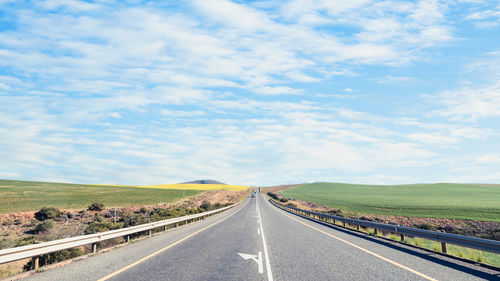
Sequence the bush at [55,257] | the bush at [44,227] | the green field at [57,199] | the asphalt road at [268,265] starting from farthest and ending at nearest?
the green field at [57,199] < the bush at [44,227] < the bush at [55,257] < the asphalt road at [268,265]

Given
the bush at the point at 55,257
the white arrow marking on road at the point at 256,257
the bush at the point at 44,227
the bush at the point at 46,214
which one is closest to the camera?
the white arrow marking on road at the point at 256,257

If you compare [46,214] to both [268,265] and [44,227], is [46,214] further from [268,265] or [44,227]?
[268,265]

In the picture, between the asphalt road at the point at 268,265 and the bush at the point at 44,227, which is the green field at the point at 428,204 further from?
the bush at the point at 44,227

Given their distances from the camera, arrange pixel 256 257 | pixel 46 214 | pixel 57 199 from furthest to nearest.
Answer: pixel 57 199
pixel 46 214
pixel 256 257

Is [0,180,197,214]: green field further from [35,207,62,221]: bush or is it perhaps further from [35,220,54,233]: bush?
[35,220,54,233]: bush

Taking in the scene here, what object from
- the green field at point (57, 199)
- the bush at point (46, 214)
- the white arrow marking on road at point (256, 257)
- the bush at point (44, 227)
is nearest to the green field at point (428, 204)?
the white arrow marking on road at point (256, 257)

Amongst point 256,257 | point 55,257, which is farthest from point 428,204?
point 55,257

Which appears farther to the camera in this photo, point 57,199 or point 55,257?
point 57,199

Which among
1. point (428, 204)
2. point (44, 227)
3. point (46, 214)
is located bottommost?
point (428, 204)

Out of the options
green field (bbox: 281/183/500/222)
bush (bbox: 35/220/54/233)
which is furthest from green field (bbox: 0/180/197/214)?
green field (bbox: 281/183/500/222)

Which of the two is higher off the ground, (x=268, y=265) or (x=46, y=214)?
(x=268, y=265)

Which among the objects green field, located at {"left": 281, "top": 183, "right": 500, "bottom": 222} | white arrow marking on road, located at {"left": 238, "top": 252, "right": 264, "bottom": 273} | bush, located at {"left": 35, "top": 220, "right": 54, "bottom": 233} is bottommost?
green field, located at {"left": 281, "top": 183, "right": 500, "bottom": 222}

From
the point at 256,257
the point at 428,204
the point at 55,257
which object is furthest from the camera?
the point at 428,204

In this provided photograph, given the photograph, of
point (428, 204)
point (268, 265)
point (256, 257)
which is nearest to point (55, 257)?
point (256, 257)
